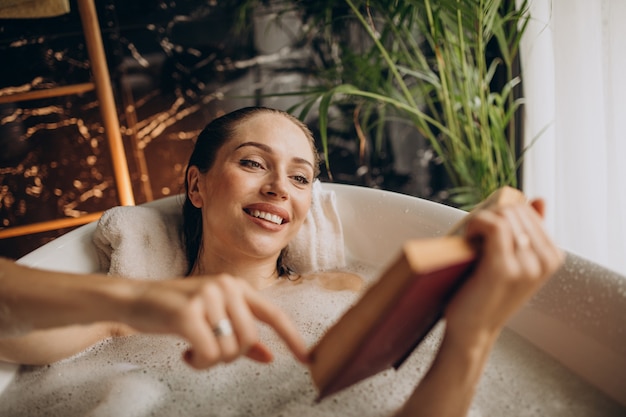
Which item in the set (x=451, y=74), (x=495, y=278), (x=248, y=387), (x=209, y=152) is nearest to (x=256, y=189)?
(x=209, y=152)

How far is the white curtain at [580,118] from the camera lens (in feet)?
4.83

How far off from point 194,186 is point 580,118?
1230mm

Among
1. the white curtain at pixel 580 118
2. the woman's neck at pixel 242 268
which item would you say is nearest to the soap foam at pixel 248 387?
the woman's neck at pixel 242 268

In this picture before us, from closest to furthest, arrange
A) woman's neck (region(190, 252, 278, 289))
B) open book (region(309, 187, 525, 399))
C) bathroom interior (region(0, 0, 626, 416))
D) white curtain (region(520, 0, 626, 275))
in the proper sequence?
open book (region(309, 187, 525, 399)) → woman's neck (region(190, 252, 278, 289)) → white curtain (region(520, 0, 626, 275)) → bathroom interior (region(0, 0, 626, 416))

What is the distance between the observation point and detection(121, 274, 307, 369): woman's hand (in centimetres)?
56

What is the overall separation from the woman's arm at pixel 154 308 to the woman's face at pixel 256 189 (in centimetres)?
56

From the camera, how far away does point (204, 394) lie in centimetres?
105

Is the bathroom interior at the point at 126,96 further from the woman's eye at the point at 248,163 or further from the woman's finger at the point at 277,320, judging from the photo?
the woman's finger at the point at 277,320

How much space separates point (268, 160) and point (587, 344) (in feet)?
2.71

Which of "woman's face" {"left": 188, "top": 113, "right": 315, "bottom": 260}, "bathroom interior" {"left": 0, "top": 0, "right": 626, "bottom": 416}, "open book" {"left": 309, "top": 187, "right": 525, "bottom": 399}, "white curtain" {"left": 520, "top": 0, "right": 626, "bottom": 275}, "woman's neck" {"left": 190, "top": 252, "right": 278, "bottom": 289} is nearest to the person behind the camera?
"open book" {"left": 309, "top": 187, "right": 525, "bottom": 399}

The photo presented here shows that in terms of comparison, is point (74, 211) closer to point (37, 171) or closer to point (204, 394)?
point (37, 171)

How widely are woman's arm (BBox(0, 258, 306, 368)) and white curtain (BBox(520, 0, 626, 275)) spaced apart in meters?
1.32

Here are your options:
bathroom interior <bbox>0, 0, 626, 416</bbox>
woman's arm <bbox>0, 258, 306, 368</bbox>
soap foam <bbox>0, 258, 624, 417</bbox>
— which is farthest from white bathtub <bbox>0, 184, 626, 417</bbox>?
bathroom interior <bbox>0, 0, 626, 416</bbox>

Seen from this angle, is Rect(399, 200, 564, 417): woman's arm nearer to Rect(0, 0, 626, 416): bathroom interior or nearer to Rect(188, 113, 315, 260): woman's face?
Rect(188, 113, 315, 260): woman's face
